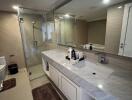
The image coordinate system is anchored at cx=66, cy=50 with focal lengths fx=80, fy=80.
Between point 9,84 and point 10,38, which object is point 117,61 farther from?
point 10,38

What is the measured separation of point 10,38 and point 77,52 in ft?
8.51

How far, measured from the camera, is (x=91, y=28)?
140cm

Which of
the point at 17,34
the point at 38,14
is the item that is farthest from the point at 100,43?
the point at 17,34

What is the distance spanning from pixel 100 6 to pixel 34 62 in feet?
9.92

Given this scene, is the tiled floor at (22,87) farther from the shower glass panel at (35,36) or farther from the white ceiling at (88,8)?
the white ceiling at (88,8)

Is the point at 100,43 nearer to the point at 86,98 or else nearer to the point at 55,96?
the point at 86,98

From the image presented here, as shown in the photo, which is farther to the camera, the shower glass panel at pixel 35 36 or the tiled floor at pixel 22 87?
the shower glass panel at pixel 35 36

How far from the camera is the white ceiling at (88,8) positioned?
1.20 meters

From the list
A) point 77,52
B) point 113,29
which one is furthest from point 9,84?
point 113,29

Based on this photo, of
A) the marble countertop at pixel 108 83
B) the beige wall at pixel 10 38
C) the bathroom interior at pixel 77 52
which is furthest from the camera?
the beige wall at pixel 10 38

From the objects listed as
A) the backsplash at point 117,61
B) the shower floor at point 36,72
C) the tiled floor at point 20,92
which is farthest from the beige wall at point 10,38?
the backsplash at point 117,61

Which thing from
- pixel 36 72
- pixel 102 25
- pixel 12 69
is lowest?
pixel 36 72

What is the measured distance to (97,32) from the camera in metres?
1.31

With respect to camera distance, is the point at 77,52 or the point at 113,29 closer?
the point at 113,29
